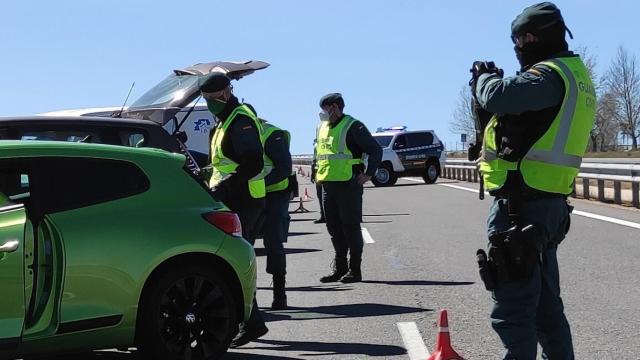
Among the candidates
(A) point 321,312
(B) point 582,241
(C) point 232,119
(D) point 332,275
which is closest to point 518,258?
(C) point 232,119

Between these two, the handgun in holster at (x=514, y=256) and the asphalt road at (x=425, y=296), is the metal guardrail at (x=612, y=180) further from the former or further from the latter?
the handgun in holster at (x=514, y=256)

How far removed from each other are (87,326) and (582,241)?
27.6 ft

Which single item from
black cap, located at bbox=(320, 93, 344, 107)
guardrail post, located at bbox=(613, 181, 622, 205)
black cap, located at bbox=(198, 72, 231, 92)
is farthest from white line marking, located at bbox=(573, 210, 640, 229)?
black cap, located at bbox=(198, 72, 231, 92)

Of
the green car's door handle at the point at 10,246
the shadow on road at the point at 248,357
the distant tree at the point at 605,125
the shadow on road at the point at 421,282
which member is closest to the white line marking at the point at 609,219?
the shadow on road at the point at 421,282

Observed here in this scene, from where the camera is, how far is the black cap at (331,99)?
378 inches

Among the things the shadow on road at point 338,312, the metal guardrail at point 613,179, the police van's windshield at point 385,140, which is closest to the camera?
the shadow on road at point 338,312

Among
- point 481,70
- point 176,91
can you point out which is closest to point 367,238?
point 176,91

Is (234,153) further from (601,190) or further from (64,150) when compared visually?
(601,190)

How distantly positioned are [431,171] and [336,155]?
24.6m

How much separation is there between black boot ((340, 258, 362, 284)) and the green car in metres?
3.65

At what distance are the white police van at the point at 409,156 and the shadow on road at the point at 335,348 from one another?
2612 centimetres

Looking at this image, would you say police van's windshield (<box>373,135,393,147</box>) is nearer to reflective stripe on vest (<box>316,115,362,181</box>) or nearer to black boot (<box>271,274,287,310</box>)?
reflective stripe on vest (<box>316,115,362,181</box>)

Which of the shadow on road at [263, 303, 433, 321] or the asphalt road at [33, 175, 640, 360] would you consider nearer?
the asphalt road at [33, 175, 640, 360]

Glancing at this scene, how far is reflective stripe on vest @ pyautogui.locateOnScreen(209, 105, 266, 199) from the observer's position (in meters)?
6.82
